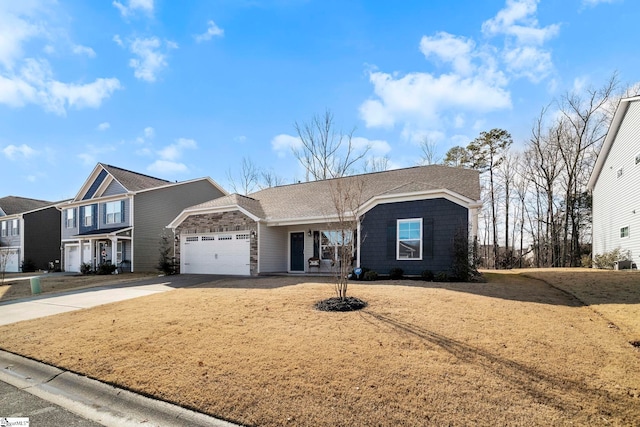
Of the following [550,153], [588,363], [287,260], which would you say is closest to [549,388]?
[588,363]

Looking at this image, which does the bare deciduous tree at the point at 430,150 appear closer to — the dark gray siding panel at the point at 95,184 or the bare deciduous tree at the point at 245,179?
the bare deciduous tree at the point at 245,179

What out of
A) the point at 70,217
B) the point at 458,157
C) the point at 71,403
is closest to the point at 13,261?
the point at 70,217

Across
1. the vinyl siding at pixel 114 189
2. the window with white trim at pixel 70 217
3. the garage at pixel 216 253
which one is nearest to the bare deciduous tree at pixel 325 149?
the garage at pixel 216 253

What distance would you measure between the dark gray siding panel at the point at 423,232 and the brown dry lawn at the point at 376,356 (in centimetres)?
406

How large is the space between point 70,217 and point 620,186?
124 feet

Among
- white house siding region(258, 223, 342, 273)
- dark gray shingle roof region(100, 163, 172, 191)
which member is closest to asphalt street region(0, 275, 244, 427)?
white house siding region(258, 223, 342, 273)

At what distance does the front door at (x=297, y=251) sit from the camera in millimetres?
17438

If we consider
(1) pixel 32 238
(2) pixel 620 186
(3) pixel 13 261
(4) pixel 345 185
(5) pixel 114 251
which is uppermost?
(2) pixel 620 186

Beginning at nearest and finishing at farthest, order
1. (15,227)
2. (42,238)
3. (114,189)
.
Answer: (114,189) < (42,238) < (15,227)

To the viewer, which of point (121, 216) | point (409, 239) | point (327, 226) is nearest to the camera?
point (409, 239)

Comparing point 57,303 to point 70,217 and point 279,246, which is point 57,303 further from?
point 70,217

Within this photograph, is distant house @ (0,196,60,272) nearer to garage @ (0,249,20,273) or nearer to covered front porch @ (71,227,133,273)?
garage @ (0,249,20,273)

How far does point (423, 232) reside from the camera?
1270 cm

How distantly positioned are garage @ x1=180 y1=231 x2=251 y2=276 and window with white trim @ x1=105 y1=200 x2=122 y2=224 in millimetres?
8735
